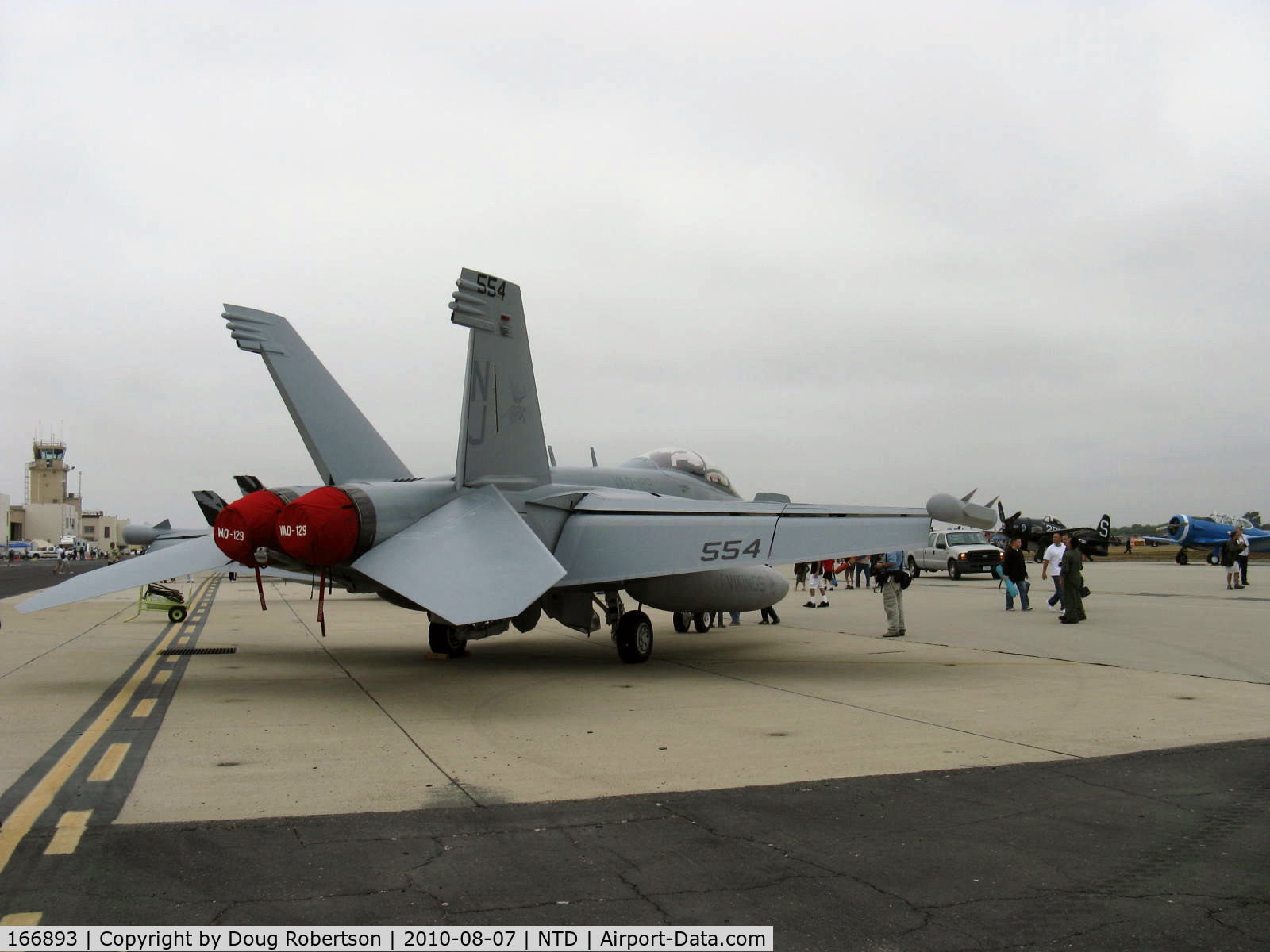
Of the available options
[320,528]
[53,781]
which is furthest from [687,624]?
[53,781]

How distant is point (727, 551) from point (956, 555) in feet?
91.4

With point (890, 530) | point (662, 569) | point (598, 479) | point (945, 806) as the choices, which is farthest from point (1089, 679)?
point (598, 479)

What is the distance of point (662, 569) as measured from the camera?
11.8m

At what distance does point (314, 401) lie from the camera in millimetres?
13281

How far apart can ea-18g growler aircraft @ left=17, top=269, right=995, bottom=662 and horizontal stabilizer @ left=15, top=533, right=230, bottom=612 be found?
3 cm

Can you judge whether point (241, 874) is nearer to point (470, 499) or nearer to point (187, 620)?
point (470, 499)

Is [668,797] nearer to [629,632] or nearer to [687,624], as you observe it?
[629,632]

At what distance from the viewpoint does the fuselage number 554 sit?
11.9 m

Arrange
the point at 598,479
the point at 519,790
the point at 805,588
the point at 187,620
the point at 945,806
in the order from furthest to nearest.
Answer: the point at 805,588
the point at 187,620
the point at 598,479
the point at 519,790
the point at 945,806

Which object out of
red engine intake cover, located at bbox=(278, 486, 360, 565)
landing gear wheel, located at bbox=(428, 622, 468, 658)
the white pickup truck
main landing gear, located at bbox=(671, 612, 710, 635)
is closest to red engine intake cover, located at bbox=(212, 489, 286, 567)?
red engine intake cover, located at bbox=(278, 486, 360, 565)

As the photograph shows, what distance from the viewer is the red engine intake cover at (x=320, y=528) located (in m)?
10.1

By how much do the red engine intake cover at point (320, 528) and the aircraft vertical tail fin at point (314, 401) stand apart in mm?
2882

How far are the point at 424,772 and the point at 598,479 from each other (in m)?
8.39

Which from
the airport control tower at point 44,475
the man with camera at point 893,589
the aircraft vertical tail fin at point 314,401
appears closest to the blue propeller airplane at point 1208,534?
the man with camera at point 893,589
